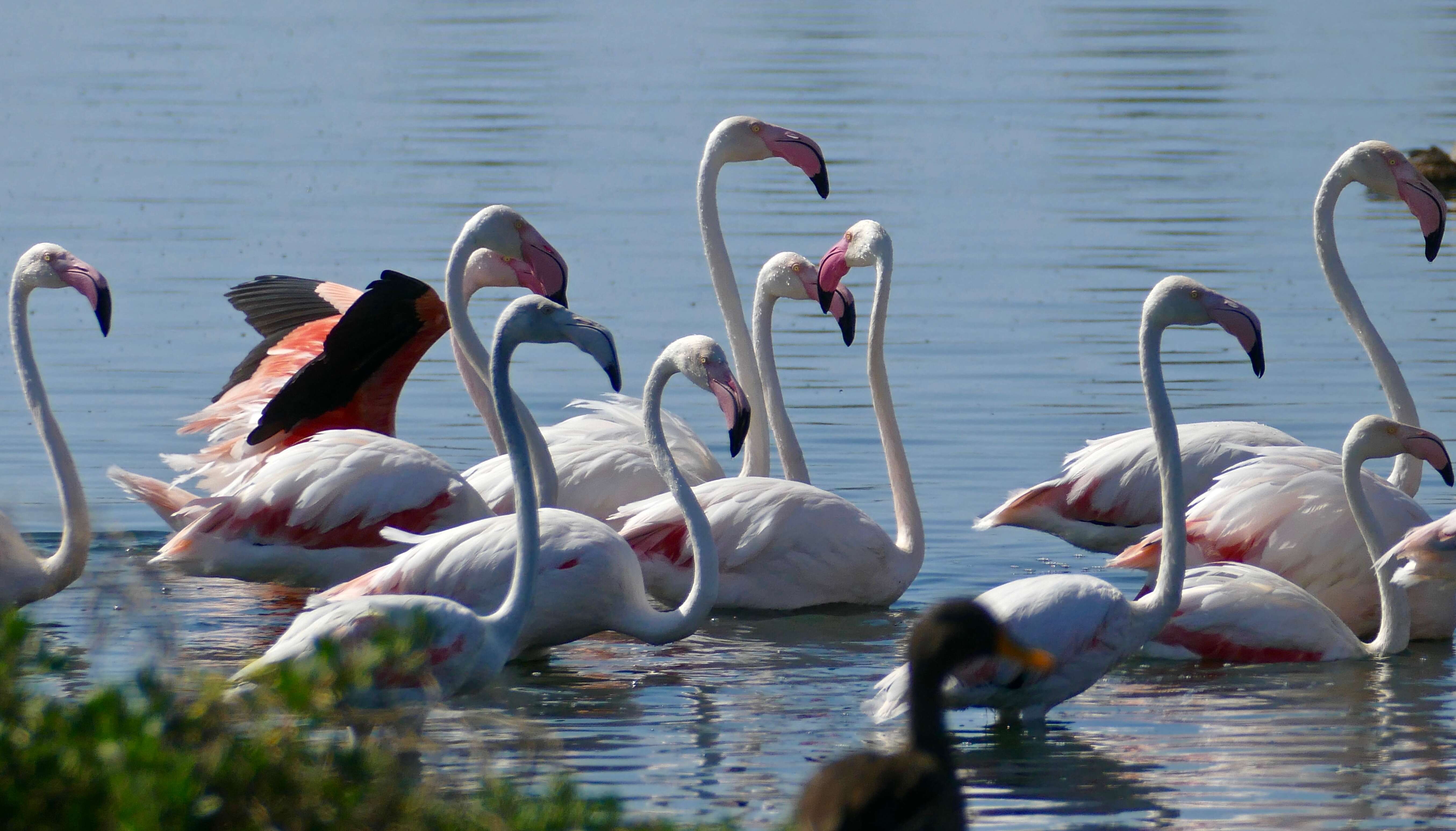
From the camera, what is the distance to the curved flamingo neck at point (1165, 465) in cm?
714

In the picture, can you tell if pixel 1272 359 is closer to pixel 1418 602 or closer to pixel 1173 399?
pixel 1173 399

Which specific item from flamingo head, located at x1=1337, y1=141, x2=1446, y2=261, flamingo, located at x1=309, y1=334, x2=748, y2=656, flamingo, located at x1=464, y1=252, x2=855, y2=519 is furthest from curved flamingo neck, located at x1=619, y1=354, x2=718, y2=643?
flamingo head, located at x1=1337, y1=141, x2=1446, y2=261

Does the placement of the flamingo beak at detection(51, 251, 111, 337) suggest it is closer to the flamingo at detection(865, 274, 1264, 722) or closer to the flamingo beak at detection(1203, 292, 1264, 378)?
the flamingo at detection(865, 274, 1264, 722)

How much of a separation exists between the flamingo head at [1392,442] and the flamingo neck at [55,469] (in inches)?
185

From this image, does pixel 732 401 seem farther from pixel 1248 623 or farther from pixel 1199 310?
pixel 1248 623

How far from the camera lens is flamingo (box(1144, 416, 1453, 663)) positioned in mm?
7617

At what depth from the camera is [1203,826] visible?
5867 millimetres

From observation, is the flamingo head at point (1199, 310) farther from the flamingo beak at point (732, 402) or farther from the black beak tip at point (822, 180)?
the black beak tip at point (822, 180)

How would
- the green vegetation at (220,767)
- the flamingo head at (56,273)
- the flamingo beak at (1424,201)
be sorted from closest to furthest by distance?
the green vegetation at (220,767)
the flamingo head at (56,273)
the flamingo beak at (1424,201)

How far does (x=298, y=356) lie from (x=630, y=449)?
1.91 metres

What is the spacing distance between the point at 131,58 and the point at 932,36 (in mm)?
13597

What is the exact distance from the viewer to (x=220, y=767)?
13.1ft

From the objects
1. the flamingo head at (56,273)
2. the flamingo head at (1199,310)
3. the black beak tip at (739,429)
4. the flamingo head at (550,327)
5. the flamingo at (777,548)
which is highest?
the flamingo head at (56,273)

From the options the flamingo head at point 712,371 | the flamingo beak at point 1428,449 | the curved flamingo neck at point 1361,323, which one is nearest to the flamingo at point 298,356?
the flamingo head at point 712,371
